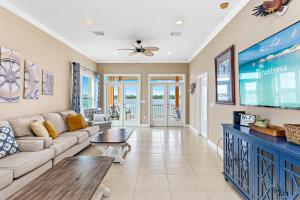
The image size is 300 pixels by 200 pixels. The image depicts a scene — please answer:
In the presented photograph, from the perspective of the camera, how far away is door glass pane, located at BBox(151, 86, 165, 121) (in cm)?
852

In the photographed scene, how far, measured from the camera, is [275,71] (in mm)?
2193

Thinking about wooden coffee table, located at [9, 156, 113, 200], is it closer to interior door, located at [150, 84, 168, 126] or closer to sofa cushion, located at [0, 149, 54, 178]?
sofa cushion, located at [0, 149, 54, 178]

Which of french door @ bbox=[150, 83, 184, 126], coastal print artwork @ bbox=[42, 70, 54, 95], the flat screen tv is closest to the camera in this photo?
the flat screen tv

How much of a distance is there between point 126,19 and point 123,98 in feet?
16.1

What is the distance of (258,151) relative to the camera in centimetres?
199

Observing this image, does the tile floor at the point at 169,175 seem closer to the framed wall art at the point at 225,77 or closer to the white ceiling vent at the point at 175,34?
the framed wall art at the point at 225,77

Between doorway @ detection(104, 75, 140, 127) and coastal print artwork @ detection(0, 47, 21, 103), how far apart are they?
200 inches

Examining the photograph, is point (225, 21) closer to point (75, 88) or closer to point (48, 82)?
point (48, 82)

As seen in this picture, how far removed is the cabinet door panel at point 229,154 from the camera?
104 inches

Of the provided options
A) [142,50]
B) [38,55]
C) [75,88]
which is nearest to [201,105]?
[142,50]

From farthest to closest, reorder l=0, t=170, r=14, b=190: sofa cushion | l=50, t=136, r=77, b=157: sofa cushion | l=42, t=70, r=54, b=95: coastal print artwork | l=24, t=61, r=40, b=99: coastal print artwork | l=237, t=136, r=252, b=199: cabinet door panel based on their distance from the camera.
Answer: l=42, t=70, r=54, b=95: coastal print artwork < l=24, t=61, r=40, b=99: coastal print artwork < l=50, t=136, r=77, b=157: sofa cushion < l=237, t=136, r=252, b=199: cabinet door panel < l=0, t=170, r=14, b=190: sofa cushion

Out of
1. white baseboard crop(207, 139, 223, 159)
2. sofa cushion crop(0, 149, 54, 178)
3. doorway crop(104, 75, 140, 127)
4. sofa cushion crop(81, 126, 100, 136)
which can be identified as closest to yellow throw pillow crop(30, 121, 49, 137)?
sofa cushion crop(0, 149, 54, 178)

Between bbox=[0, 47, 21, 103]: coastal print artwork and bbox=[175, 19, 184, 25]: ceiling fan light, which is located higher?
bbox=[175, 19, 184, 25]: ceiling fan light

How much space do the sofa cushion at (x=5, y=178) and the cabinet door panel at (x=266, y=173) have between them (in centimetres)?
286
